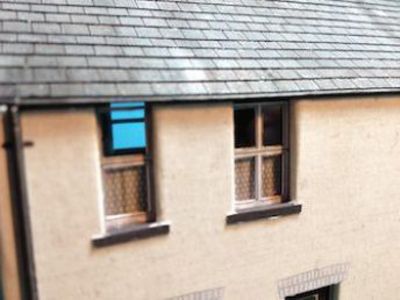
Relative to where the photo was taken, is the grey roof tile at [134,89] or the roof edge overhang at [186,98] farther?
the grey roof tile at [134,89]

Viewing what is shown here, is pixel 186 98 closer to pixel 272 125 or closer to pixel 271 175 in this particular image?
pixel 272 125

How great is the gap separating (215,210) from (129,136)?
1572mm

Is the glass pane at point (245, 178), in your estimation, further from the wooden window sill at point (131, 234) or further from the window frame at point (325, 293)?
the window frame at point (325, 293)

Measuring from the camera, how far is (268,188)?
6.68 metres

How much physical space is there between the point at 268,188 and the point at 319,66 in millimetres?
2096

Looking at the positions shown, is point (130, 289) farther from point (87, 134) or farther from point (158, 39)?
point (158, 39)

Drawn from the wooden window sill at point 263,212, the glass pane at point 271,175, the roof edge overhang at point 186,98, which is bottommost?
the wooden window sill at point 263,212

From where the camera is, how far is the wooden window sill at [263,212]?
20.2 feet

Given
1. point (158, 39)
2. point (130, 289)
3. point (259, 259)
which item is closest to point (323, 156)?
point (259, 259)

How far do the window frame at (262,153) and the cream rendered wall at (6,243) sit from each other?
9.95 feet

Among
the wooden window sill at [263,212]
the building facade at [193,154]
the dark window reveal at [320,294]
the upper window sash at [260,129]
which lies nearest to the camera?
the building facade at [193,154]

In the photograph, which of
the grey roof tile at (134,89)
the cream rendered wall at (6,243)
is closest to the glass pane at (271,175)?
the grey roof tile at (134,89)

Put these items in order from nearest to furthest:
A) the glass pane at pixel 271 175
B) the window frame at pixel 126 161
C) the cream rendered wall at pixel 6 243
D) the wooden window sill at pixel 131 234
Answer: the cream rendered wall at pixel 6 243 → the wooden window sill at pixel 131 234 → the window frame at pixel 126 161 → the glass pane at pixel 271 175

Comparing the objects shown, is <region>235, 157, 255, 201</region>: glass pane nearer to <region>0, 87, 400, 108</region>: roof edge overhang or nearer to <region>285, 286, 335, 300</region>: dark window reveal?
<region>0, 87, 400, 108</region>: roof edge overhang
